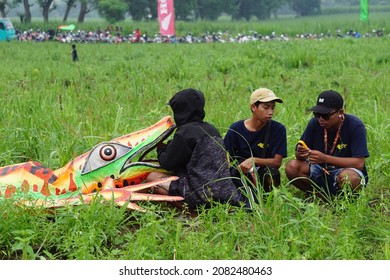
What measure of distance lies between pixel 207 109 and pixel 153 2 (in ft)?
141

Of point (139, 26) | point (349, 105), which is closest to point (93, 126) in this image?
point (349, 105)

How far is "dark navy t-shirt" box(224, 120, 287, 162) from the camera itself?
195 inches

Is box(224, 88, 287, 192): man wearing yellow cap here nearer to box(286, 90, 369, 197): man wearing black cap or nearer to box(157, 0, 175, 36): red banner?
box(286, 90, 369, 197): man wearing black cap

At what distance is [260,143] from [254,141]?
5 centimetres

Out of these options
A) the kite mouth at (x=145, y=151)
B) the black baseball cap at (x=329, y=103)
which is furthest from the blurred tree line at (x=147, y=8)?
the black baseball cap at (x=329, y=103)

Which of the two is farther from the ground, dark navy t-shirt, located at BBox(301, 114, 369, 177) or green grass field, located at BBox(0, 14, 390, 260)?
dark navy t-shirt, located at BBox(301, 114, 369, 177)

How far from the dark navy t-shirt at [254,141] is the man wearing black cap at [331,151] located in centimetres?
15

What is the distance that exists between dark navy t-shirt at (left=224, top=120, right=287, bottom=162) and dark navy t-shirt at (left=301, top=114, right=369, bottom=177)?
7.1 inches

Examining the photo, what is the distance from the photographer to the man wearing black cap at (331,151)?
4.73 meters

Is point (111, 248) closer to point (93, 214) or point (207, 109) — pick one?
point (93, 214)

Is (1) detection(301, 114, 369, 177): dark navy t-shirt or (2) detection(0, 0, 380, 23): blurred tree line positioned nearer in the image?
(1) detection(301, 114, 369, 177): dark navy t-shirt

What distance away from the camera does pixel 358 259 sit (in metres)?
3.80

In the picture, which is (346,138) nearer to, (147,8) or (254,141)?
(254,141)

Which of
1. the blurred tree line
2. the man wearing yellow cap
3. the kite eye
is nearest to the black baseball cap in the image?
the man wearing yellow cap
